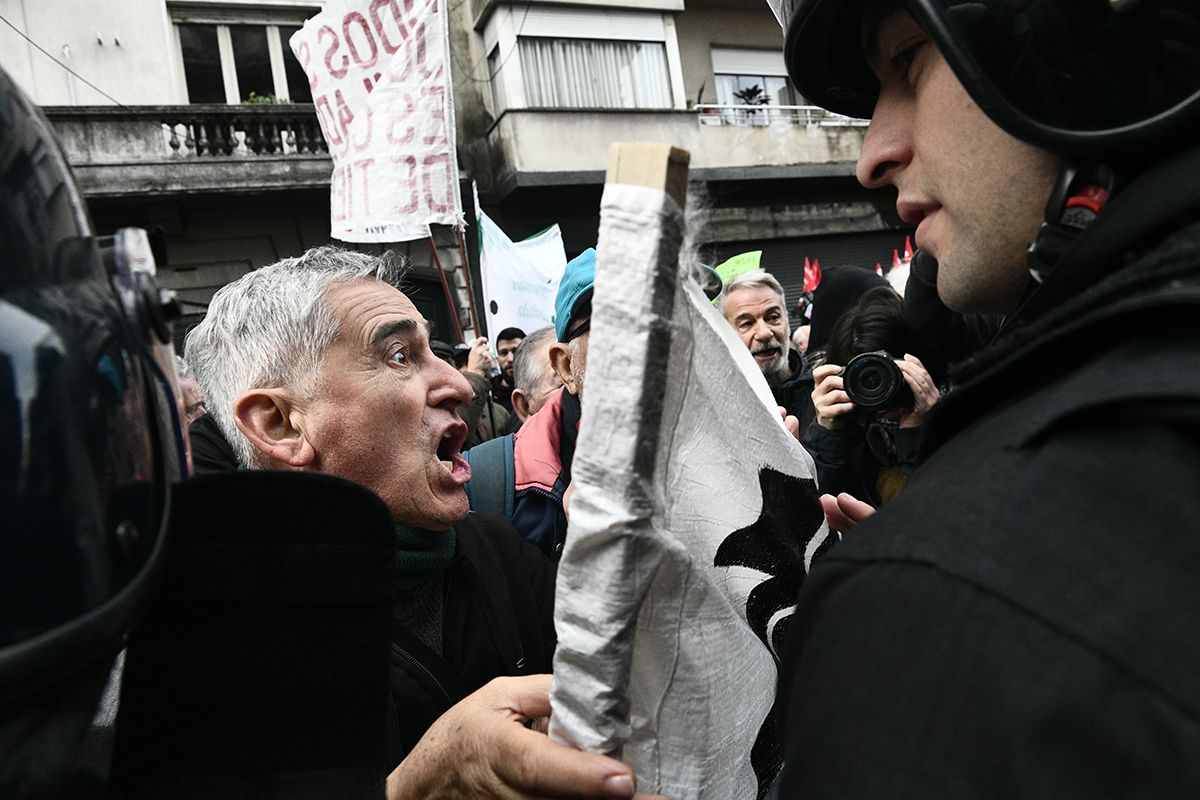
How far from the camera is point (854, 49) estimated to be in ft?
4.33

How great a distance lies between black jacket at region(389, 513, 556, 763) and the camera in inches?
60.5

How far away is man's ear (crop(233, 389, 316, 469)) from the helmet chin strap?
1356mm

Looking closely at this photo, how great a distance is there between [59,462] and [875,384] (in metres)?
2.17

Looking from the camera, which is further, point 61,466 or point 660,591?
point 660,591

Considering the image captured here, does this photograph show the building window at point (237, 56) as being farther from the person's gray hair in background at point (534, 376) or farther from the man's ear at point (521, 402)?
the man's ear at point (521, 402)

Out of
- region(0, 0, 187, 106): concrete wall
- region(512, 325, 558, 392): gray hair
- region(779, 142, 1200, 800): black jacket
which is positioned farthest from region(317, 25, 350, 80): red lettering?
region(0, 0, 187, 106): concrete wall

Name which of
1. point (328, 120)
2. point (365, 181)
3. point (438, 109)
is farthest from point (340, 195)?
point (438, 109)

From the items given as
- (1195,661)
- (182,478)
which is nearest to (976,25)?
(1195,661)

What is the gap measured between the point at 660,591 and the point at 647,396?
21 cm

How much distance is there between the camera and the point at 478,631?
175 centimetres

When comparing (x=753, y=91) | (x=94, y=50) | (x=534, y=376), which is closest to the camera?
(x=534, y=376)

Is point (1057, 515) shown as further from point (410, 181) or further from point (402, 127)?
point (402, 127)

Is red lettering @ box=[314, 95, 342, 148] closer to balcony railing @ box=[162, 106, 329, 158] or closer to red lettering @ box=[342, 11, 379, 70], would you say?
red lettering @ box=[342, 11, 379, 70]

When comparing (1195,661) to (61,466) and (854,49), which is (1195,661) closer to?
(61,466)
